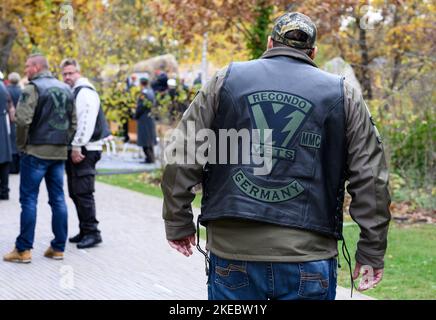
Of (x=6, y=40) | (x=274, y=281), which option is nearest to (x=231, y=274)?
(x=274, y=281)

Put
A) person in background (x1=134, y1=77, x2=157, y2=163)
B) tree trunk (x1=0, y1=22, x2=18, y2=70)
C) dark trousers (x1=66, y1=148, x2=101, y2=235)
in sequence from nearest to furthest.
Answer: dark trousers (x1=66, y1=148, x2=101, y2=235) → person in background (x1=134, y1=77, x2=157, y2=163) → tree trunk (x1=0, y1=22, x2=18, y2=70)

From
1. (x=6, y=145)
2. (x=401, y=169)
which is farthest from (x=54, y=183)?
(x=401, y=169)

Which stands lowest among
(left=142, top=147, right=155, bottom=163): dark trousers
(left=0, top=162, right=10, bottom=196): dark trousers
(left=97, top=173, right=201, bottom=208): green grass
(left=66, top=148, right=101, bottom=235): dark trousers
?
(left=97, top=173, right=201, bottom=208): green grass

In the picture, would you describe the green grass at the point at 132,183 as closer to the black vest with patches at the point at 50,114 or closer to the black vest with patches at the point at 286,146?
the black vest with patches at the point at 50,114

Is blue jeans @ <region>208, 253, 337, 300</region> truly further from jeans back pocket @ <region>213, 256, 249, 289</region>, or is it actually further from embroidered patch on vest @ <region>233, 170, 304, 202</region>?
embroidered patch on vest @ <region>233, 170, 304, 202</region>

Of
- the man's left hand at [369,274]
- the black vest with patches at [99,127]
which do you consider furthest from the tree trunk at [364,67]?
the man's left hand at [369,274]

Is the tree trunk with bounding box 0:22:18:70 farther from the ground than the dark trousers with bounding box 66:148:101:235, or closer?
farther from the ground

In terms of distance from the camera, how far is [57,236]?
791cm

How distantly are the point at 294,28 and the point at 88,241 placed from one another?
5321mm

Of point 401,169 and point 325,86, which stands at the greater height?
point 325,86

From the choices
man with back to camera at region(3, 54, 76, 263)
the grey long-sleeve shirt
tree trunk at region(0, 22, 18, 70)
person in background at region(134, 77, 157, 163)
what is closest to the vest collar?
the grey long-sleeve shirt

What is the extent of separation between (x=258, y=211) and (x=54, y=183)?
Result: 4667mm

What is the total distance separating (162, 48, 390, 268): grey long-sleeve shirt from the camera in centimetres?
356
